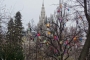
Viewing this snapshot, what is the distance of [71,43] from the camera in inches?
1001

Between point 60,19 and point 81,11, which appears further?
point 60,19

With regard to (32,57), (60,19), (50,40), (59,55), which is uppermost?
(60,19)

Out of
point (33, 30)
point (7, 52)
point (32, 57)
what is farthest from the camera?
point (32, 57)

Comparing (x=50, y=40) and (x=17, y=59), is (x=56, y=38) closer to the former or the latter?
(x=50, y=40)

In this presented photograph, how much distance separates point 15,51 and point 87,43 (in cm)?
770

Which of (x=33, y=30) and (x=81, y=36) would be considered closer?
(x=81, y=36)

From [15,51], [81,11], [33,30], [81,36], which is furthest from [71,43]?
[81,11]

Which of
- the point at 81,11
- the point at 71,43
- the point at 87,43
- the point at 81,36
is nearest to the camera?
the point at 87,43

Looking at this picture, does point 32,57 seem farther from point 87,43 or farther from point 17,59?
point 87,43

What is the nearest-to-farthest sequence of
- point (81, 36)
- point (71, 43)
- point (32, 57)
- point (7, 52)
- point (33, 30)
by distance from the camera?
point (7, 52) → point (81, 36) → point (71, 43) → point (33, 30) → point (32, 57)

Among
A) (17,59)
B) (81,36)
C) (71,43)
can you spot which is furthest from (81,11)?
(71,43)

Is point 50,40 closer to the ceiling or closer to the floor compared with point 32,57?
closer to the ceiling

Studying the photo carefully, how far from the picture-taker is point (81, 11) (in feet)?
40.3

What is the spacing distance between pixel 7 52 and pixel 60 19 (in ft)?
30.4
